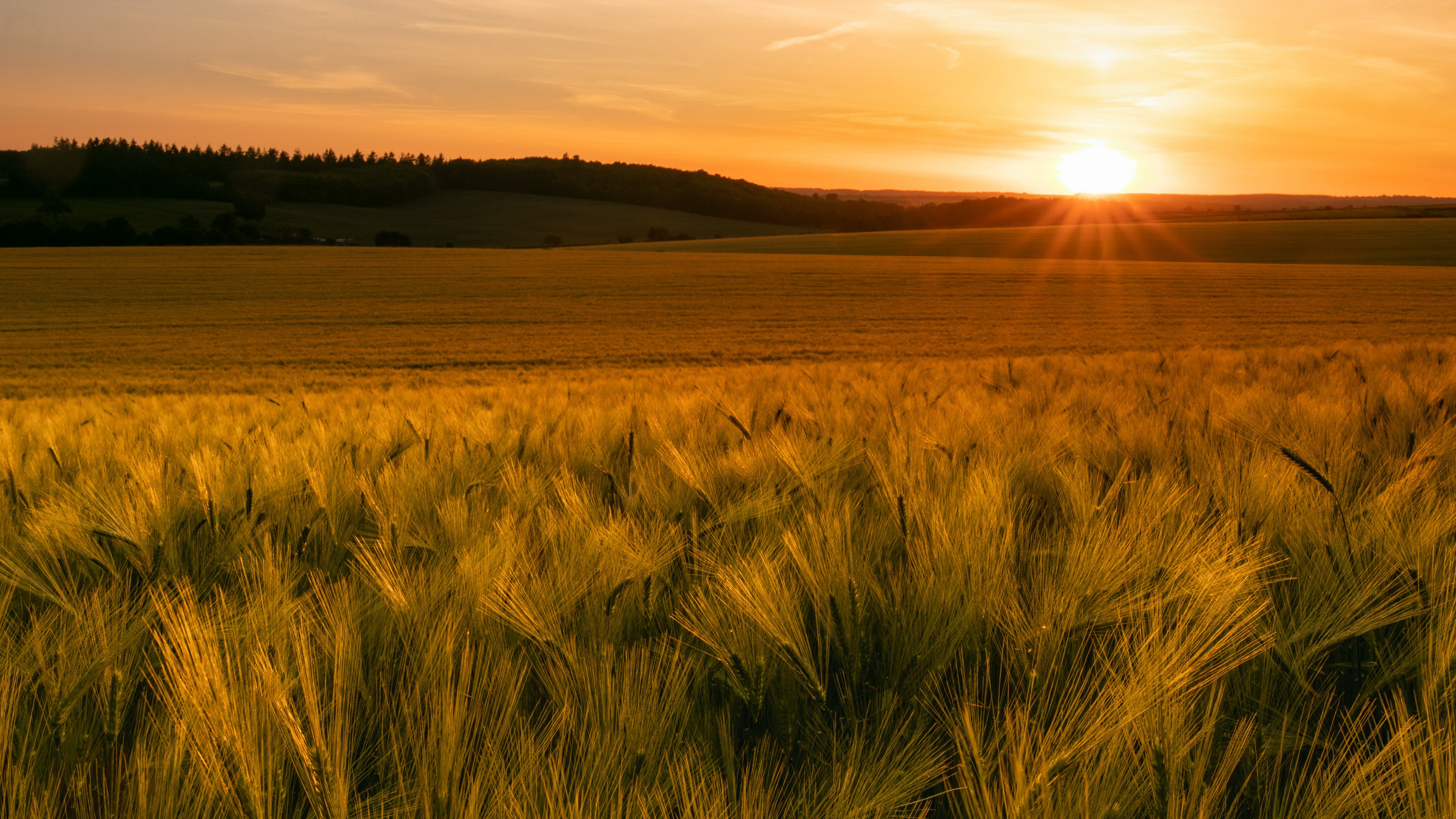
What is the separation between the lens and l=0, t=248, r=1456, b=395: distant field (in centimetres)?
1831

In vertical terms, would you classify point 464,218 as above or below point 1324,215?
below

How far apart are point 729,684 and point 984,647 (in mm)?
379

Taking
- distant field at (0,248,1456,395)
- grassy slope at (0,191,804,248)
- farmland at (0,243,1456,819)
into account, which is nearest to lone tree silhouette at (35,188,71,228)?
grassy slope at (0,191,804,248)

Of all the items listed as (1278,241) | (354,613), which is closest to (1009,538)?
(354,613)

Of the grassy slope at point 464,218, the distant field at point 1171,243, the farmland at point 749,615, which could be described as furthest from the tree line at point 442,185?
the farmland at point 749,615

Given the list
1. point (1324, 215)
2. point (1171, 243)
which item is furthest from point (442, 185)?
point (1324, 215)

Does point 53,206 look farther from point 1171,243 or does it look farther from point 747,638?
point 747,638

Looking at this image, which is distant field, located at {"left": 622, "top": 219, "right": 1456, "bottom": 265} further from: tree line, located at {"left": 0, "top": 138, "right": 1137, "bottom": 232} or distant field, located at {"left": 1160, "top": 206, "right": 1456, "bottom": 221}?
tree line, located at {"left": 0, "top": 138, "right": 1137, "bottom": 232}

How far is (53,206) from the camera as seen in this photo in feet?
221

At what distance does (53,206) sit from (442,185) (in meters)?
47.6

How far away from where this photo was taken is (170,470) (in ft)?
7.40

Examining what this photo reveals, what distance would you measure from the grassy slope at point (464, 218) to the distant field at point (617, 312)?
33650mm

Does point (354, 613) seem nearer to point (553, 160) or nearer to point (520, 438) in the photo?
point (520, 438)

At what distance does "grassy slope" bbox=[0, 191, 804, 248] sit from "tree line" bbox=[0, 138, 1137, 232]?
271cm
